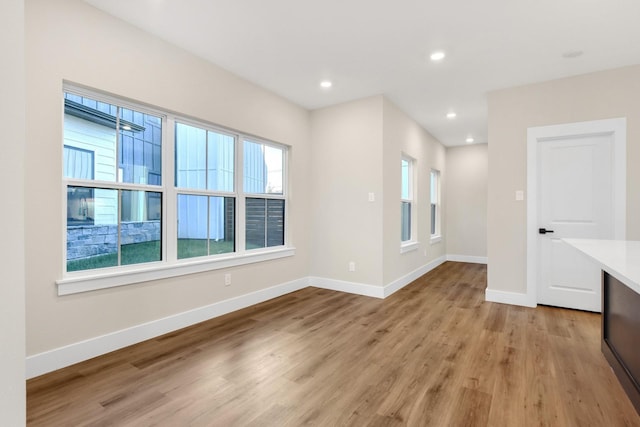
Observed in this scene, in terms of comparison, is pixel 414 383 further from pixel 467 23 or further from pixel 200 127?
pixel 200 127

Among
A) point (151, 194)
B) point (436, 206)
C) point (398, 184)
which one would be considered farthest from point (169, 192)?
point (436, 206)

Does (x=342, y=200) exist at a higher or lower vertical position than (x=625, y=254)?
higher

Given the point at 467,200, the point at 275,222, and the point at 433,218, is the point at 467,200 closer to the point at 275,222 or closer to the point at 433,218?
the point at 433,218

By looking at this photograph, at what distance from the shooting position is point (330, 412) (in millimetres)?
1782

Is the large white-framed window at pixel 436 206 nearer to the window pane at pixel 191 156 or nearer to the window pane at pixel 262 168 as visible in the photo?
the window pane at pixel 262 168

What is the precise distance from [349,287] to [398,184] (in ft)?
5.49

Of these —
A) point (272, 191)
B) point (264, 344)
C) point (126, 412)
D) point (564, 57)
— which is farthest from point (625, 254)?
point (272, 191)

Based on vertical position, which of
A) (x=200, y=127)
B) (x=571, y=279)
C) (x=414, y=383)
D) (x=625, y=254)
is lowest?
(x=414, y=383)

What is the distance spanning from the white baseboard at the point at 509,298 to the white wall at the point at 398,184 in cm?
122

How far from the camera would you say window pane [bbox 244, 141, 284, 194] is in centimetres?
393

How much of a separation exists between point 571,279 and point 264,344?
3575mm

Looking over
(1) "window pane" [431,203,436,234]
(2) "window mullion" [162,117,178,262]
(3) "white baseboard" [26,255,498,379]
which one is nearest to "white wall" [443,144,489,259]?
(1) "window pane" [431,203,436,234]

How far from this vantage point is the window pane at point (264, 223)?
3.95 meters

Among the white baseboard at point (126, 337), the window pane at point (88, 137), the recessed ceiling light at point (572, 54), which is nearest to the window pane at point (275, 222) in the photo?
the white baseboard at point (126, 337)
